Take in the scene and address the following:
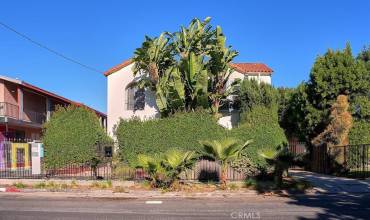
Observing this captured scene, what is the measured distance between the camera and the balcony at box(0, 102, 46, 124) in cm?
3239

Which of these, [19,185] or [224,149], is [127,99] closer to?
[19,185]

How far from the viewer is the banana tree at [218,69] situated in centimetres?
2708

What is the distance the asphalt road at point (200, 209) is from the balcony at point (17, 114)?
1891 cm

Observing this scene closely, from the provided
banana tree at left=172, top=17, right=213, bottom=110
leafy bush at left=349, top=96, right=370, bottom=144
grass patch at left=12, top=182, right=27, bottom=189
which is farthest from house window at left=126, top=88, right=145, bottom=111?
leafy bush at left=349, top=96, right=370, bottom=144

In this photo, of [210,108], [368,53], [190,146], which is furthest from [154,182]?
[368,53]

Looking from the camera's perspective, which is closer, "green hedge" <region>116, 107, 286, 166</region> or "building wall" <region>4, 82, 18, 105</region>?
"green hedge" <region>116, 107, 286, 166</region>

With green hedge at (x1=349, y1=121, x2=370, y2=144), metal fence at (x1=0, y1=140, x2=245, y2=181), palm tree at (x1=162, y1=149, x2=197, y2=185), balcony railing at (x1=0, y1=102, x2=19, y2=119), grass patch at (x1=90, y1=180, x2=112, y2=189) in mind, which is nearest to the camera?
palm tree at (x1=162, y1=149, x2=197, y2=185)

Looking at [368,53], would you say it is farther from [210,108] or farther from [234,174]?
[234,174]

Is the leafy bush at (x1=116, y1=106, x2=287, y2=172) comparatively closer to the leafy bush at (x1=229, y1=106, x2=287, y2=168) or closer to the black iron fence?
the leafy bush at (x1=229, y1=106, x2=287, y2=168)

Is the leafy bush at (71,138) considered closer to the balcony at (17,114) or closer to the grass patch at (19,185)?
the grass patch at (19,185)

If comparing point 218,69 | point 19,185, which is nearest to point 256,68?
point 218,69

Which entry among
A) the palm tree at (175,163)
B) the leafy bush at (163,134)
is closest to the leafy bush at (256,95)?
the leafy bush at (163,134)

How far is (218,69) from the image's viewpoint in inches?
1077

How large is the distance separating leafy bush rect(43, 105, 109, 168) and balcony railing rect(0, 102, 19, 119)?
12.9 m
